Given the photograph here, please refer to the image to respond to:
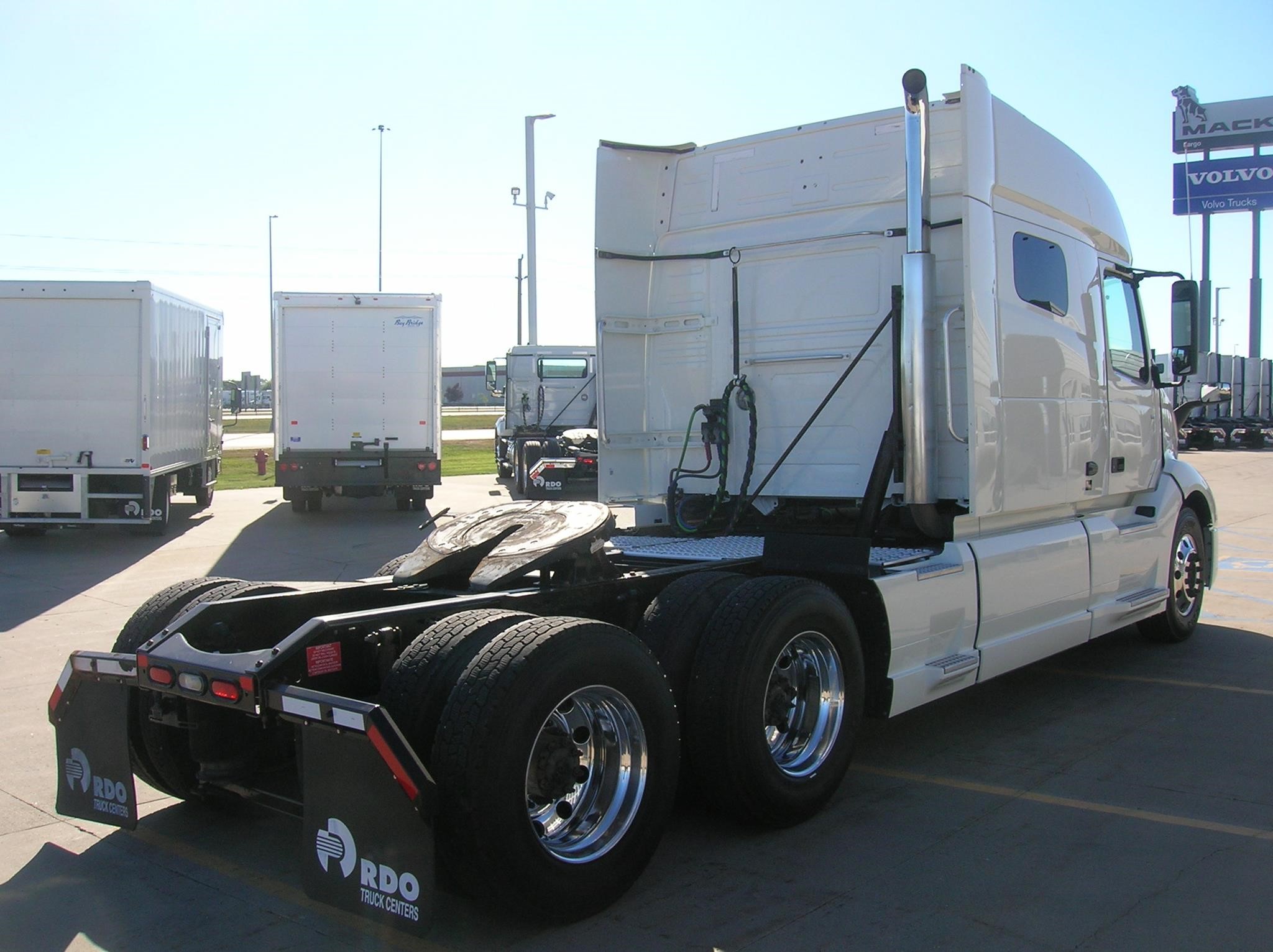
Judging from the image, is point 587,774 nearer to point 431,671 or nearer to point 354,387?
point 431,671

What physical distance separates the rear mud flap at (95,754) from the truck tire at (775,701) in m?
2.12

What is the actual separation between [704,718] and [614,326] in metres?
3.29

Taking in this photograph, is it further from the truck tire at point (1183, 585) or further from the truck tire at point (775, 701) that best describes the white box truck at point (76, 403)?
the truck tire at point (1183, 585)

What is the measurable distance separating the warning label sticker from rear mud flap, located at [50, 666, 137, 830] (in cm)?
80

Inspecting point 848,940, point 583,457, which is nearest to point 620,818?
point 848,940

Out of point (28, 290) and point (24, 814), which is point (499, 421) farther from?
point (24, 814)

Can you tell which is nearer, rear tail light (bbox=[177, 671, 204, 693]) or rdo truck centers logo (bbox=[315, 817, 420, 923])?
rdo truck centers logo (bbox=[315, 817, 420, 923])

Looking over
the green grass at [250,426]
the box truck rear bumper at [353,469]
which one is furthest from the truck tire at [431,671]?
the green grass at [250,426]

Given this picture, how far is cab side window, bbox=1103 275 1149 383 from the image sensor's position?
718 cm

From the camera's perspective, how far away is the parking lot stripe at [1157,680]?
6.79m

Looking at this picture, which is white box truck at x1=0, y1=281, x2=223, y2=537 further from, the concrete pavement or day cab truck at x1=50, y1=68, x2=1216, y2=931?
day cab truck at x1=50, y1=68, x2=1216, y2=931

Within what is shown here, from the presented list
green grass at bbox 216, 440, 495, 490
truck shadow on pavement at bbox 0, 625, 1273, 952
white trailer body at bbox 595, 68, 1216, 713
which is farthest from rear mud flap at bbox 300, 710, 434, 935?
green grass at bbox 216, 440, 495, 490

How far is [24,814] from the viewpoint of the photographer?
4688 mm

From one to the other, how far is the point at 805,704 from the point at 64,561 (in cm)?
1103
